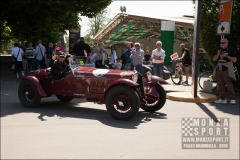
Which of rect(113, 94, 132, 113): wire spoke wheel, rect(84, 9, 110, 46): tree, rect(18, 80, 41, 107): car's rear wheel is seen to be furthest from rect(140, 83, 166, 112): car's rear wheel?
rect(84, 9, 110, 46): tree

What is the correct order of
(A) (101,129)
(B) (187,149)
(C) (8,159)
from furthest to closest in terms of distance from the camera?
(A) (101,129) < (B) (187,149) < (C) (8,159)

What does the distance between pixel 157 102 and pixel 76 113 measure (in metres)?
2.03

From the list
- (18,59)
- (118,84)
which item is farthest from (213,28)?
(18,59)

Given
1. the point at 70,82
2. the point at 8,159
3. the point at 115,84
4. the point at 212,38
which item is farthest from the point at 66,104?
the point at 212,38

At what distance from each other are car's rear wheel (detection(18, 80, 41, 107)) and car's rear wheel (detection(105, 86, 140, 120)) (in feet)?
7.06

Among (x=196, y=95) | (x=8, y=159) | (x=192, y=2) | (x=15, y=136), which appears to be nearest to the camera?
(x=8, y=159)

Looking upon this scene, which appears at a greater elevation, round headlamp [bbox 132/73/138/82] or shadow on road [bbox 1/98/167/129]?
round headlamp [bbox 132/73/138/82]

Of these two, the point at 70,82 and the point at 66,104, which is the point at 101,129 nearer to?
the point at 70,82

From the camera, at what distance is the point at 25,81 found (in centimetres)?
950

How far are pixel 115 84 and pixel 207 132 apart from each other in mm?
2473

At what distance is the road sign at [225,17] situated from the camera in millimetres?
11461

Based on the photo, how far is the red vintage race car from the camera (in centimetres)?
802

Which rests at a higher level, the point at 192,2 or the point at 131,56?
the point at 192,2

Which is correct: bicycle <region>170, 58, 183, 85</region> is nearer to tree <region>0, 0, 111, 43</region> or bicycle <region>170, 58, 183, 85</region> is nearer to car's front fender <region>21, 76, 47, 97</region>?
tree <region>0, 0, 111, 43</region>
